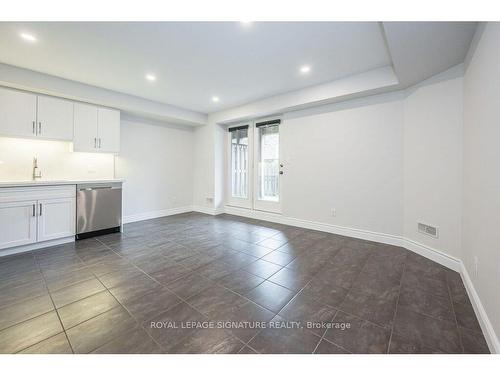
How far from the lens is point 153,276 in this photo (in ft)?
7.38

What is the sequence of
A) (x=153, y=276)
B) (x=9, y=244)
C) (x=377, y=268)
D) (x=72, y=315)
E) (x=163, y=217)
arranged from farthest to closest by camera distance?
(x=163, y=217) < (x=9, y=244) < (x=377, y=268) < (x=153, y=276) < (x=72, y=315)

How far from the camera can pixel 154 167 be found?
5.12m

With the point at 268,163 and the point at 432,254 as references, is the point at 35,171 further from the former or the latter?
the point at 432,254

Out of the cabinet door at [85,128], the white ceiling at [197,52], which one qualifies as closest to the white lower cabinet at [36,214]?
the cabinet door at [85,128]

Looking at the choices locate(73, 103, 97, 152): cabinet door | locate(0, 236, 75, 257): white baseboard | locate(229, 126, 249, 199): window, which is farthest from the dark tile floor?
locate(229, 126, 249, 199): window

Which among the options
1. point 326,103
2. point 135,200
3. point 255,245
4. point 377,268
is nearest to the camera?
point 377,268

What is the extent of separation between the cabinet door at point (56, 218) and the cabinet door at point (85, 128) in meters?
0.98

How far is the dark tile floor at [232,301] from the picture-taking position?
4.47 feet

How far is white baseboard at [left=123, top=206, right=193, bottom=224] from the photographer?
468 centimetres

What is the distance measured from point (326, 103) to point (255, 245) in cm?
278

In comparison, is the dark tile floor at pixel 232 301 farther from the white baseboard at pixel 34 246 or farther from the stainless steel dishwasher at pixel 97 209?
the stainless steel dishwasher at pixel 97 209

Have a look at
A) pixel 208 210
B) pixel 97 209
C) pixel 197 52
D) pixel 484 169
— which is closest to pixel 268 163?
pixel 208 210
